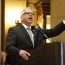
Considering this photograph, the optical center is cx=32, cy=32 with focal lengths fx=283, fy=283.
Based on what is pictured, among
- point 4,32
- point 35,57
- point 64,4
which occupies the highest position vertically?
point 64,4

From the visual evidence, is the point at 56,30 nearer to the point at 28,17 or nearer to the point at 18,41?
the point at 28,17

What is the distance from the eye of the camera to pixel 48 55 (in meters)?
1.88

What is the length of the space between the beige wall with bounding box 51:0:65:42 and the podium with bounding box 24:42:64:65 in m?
2.40

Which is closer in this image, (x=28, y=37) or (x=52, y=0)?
(x=28, y=37)

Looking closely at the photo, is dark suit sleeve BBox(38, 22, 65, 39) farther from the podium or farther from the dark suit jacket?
the podium

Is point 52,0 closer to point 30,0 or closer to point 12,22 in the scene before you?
point 12,22

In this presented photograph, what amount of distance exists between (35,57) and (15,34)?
0.91 meters

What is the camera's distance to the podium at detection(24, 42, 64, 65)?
1792 mm

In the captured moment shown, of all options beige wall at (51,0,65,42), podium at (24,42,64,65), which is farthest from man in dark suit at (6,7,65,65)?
beige wall at (51,0,65,42)

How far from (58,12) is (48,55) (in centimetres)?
277

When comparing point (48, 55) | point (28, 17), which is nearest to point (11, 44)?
point (28, 17)

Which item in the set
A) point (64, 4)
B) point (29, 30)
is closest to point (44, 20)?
point (64, 4)

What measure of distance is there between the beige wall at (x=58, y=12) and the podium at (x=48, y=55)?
94.5 inches

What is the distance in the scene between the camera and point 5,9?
630 centimetres
